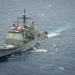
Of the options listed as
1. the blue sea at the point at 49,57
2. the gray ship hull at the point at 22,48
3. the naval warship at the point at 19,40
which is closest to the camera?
the blue sea at the point at 49,57

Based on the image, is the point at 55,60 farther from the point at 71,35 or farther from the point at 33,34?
the point at 71,35

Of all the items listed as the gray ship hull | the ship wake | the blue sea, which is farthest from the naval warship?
the ship wake

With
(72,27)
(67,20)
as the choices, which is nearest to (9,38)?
(72,27)

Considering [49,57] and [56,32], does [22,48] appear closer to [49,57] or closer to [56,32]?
[49,57]

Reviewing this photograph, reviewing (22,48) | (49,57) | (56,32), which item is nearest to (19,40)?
(22,48)

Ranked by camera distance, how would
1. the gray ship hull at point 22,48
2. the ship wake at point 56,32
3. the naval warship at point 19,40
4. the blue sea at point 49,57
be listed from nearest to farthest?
the blue sea at point 49,57 < the gray ship hull at point 22,48 < the naval warship at point 19,40 < the ship wake at point 56,32

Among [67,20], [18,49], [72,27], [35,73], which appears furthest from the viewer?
[67,20]

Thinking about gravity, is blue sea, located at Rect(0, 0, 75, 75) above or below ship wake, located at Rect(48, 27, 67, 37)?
below

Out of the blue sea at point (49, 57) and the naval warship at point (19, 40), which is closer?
the blue sea at point (49, 57)

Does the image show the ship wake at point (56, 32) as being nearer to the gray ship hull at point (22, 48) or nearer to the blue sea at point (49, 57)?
the blue sea at point (49, 57)

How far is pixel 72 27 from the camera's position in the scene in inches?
6225

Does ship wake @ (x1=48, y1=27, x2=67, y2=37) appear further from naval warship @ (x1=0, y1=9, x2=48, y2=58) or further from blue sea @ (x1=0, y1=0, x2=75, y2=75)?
naval warship @ (x1=0, y1=9, x2=48, y2=58)

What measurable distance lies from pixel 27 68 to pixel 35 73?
4.98 metres

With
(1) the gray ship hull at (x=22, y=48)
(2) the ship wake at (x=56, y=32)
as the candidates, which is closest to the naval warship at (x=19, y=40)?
(1) the gray ship hull at (x=22, y=48)
